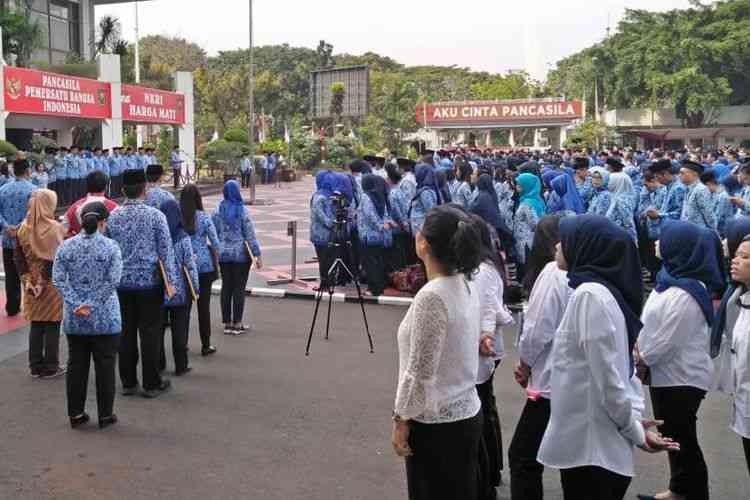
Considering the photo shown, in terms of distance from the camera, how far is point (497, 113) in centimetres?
4881

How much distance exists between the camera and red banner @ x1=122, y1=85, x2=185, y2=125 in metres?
A: 27.4

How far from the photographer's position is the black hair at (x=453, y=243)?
10.3ft

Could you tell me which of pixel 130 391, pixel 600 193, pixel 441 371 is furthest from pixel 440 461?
pixel 600 193

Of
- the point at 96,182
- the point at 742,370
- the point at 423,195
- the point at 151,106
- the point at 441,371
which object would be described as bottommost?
the point at 742,370

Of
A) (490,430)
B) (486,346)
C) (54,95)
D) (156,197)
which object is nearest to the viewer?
(486,346)

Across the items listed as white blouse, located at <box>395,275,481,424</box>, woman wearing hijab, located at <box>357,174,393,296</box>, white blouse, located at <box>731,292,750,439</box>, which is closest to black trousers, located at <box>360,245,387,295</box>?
woman wearing hijab, located at <box>357,174,393,296</box>

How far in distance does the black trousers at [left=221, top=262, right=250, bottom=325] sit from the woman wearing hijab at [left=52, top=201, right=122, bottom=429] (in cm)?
254

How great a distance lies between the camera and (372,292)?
10.6 meters

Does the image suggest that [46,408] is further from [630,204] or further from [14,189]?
[630,204]

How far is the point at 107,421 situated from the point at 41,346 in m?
1.58

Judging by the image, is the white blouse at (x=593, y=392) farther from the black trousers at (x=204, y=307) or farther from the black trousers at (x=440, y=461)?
the black trousers at (x=204, y=307)

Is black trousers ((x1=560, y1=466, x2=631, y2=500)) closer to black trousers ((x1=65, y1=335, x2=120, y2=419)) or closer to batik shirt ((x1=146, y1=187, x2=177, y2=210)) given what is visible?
black trousers ((x1=65, y1=335, x2=120, y2=419))

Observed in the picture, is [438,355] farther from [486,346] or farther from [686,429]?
[686,429]

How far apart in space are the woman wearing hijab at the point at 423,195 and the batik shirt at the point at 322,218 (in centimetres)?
106
